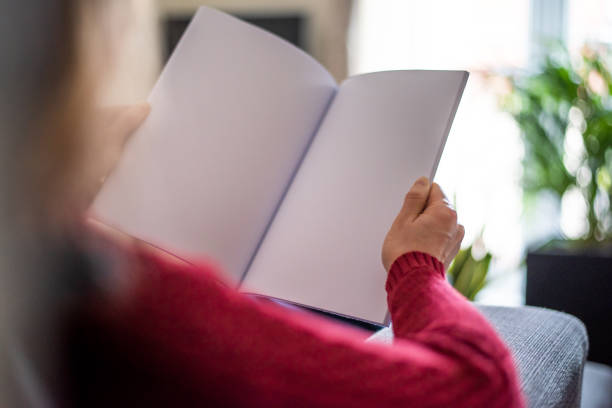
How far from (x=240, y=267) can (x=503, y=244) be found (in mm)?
2523

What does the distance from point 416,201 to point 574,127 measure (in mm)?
1623

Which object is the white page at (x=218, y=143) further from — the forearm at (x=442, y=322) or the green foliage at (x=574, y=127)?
the green foliage at (x=574, y=127)

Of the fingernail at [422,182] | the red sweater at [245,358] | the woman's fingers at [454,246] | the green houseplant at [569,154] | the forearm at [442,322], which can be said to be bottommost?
the red sweater at [245,358]

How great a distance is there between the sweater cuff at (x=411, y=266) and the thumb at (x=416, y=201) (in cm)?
6

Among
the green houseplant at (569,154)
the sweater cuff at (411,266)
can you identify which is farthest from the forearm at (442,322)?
Result: the green houseplant at (569,154)

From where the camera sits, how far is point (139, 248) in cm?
35

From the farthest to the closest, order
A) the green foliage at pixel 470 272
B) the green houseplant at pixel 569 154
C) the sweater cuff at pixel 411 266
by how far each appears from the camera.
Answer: the green houseplant at pixel 569 154
the green foliage at pixel 470 272
the sweater cuff at pixel 411 266

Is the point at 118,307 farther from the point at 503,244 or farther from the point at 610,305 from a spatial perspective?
the point at 503,244

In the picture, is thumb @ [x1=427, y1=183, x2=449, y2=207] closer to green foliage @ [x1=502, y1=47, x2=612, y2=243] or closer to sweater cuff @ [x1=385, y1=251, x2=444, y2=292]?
sweater cuff @ [x1=385, y1=251, x2=444, y2=292]

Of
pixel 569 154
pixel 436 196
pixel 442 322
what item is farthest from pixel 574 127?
pixel 442 322

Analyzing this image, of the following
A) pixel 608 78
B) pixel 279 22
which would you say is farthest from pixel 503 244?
pixel 279 22

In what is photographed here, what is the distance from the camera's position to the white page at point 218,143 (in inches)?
27.3

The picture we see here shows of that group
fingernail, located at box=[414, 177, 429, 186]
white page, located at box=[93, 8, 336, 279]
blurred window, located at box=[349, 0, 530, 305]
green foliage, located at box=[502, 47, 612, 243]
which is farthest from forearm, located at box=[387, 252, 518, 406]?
blurred window, located at box=[349, 0, 530, 305]

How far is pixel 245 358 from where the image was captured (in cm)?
36
